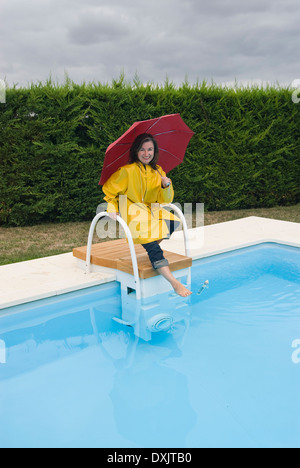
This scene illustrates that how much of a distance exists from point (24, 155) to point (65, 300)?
458cm

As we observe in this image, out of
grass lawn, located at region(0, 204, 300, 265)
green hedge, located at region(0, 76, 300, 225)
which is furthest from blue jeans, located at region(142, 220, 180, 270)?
green hedge, located at region(0, 76, 300, 225)

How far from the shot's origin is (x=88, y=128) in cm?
896

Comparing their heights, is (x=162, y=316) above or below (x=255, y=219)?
below

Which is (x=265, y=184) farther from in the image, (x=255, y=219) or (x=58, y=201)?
(x=58, y=201)

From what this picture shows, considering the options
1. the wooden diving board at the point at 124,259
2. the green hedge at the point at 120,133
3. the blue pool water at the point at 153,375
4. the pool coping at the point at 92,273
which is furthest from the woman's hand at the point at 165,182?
the green hedge at the point at 120,133

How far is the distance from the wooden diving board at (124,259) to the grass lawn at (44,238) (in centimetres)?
144

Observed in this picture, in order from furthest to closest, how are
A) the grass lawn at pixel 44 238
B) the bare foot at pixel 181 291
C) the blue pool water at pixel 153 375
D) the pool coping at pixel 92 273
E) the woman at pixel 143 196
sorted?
the grass lawn at pixel 44 238 → the pool coping at pixel 92 273 → the woman at pixel 143 196 → the bare foot at pixel 181 291 → the blue pool water at pixel 153 375

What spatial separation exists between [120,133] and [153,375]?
6601mm

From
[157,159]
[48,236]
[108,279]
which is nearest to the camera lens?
[157,159]

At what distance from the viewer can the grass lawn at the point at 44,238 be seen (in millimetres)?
6820

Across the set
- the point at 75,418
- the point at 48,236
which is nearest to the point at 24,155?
the point at 48,236
